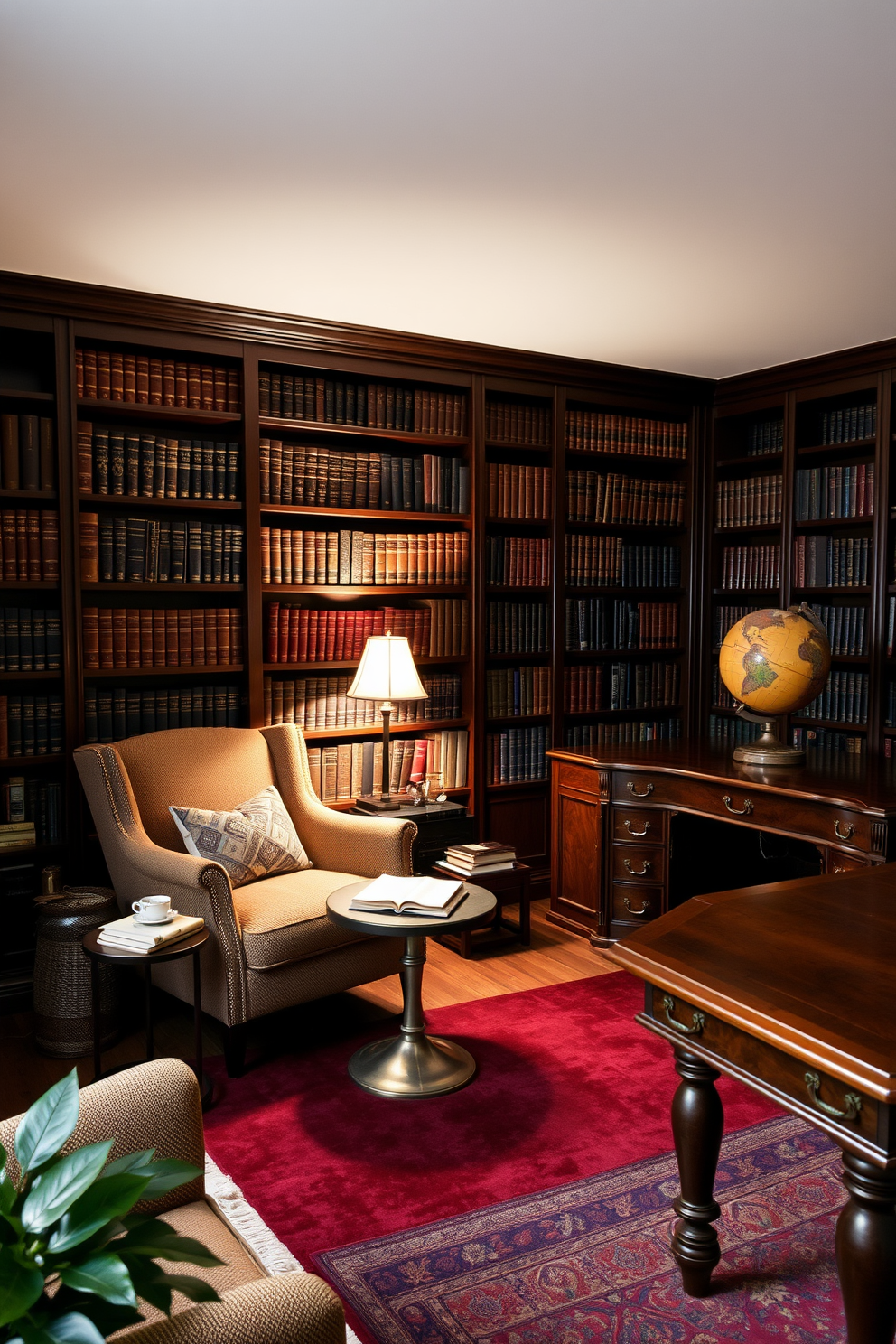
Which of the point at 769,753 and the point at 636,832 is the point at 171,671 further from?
the point at 769,753

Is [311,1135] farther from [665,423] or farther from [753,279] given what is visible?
[665,423]

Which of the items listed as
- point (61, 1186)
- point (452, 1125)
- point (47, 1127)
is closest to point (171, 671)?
point (452, 1125)

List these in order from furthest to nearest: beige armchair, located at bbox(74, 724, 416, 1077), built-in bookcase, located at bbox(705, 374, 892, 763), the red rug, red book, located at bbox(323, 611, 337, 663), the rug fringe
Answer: built-in bookcase, located at bbox(705, 374, 892, 763) < red book, located at bbox(323, 611, 337, 663) < beige armchair, located at bbox(74, 724, 416, 1077) < the red rug < the rug fringe

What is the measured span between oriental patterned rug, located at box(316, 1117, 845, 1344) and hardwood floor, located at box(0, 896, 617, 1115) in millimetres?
1184

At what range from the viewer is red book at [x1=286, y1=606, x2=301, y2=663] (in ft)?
14.3

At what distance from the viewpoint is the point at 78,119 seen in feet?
8.08

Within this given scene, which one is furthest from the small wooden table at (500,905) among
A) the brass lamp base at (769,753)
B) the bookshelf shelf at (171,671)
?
the bookshelf shelf at (171,671)

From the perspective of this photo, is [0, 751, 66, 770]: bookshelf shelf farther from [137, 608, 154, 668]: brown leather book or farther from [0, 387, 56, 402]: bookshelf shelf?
[0, 387, 56, 402]: bookshelf shelf

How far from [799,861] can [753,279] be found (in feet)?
8.24

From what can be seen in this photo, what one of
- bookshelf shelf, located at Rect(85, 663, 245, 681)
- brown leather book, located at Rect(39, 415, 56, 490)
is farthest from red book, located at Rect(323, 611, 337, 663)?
brown leather book, located at Rect(39, 415, 56, 490)

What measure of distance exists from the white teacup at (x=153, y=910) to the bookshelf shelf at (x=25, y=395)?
6.51ft

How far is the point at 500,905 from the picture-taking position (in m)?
4.14

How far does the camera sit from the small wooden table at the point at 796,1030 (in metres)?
1.51

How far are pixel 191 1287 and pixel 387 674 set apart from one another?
3315 millimetres
